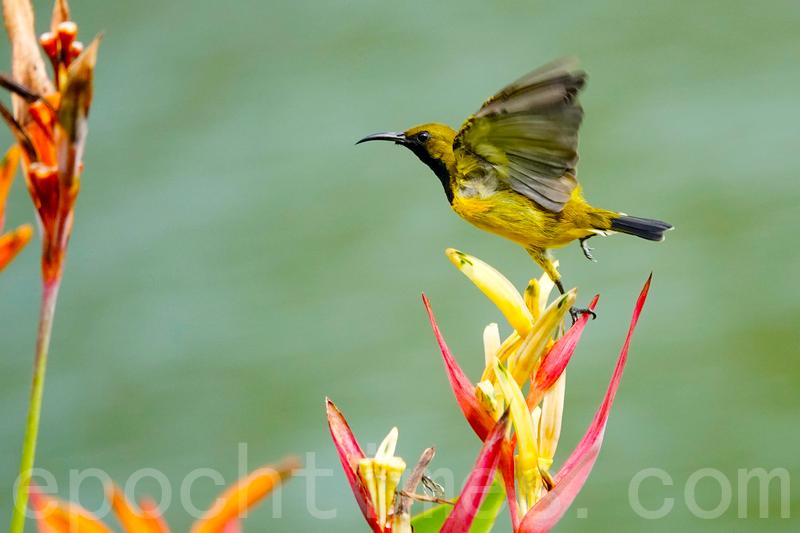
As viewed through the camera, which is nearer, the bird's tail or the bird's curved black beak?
the bird's curved black beak

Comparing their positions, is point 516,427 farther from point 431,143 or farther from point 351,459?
point 431,143

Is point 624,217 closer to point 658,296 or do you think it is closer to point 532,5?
point 658,296

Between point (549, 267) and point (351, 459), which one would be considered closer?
point (351, 459)

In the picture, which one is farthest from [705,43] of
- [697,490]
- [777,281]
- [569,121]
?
[569,121]

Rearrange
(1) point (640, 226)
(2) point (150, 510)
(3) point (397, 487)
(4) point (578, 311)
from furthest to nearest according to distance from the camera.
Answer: (1) point (640, 226)
(4) point (578, 311)
(3) point (397, 487)
(2) point (150, 510)

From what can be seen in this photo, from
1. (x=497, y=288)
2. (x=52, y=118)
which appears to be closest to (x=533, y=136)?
(x=497, y=288)

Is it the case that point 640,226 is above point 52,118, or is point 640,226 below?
below

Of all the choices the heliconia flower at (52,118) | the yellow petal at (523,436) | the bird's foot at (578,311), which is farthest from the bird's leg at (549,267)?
the heliconia flower at (52,118)

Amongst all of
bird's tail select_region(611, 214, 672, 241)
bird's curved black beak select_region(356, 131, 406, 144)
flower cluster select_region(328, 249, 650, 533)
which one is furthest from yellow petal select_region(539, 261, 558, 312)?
bird's tail select_region(611, 214, 672, 241)

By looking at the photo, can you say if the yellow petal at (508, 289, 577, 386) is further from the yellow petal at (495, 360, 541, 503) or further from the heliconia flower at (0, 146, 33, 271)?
Result: the heliconia flower at (0, 146, 33, 271)

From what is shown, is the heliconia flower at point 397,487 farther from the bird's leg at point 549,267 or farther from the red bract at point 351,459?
the bird's leg at point 549,267
